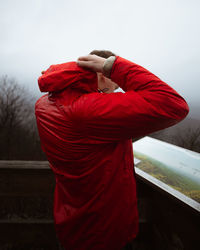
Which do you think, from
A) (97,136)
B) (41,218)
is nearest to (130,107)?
(97,136)

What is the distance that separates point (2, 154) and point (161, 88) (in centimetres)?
2152

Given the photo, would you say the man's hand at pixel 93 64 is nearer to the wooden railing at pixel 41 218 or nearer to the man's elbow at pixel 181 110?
the man's elbow at pixel 181 110

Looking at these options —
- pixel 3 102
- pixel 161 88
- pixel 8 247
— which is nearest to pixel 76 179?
pixel 161 88

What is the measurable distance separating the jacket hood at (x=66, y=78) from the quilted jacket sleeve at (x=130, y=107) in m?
0.11

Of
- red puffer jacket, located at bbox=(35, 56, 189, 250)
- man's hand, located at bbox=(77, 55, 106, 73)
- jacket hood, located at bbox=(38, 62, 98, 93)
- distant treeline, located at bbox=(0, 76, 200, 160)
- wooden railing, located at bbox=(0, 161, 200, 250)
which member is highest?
man's hand, located at bbox=(77, 55, 106, 73)

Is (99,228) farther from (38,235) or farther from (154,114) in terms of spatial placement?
(38,235)

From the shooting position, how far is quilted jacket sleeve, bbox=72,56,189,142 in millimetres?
688

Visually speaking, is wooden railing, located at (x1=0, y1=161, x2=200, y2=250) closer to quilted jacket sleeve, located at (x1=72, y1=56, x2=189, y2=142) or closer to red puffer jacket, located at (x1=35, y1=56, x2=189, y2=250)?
red puffer jacket, located at (x1=35, y1=56, x2=189, y2=250)

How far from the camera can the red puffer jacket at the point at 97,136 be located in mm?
705

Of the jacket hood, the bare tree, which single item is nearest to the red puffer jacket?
the jacket hood

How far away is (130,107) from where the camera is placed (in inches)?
27.2

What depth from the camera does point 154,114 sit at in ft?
2.26

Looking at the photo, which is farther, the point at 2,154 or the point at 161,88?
the point at 2,154

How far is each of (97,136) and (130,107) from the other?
0.24 meters
